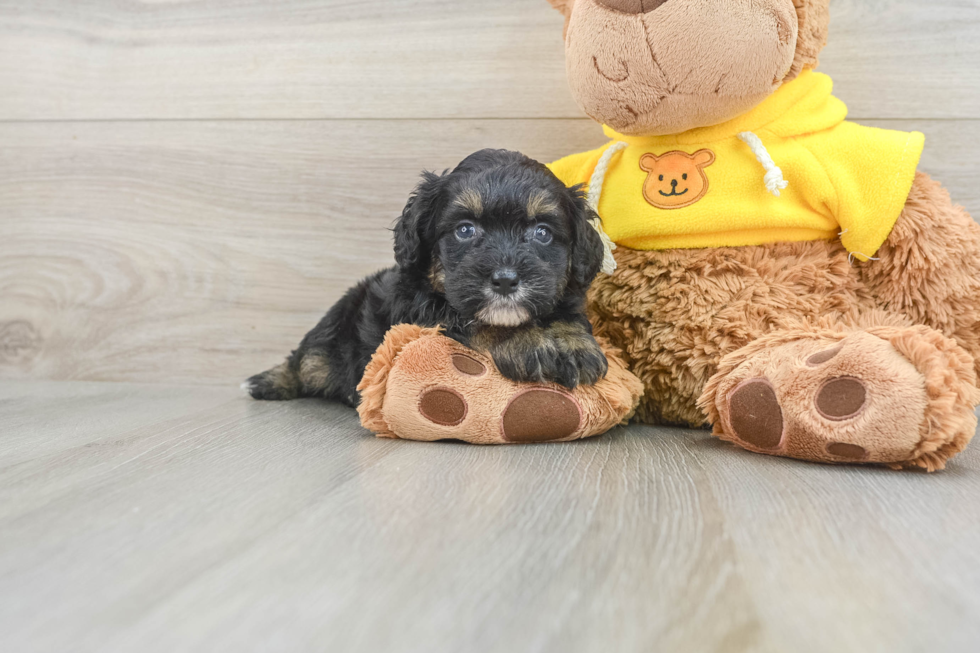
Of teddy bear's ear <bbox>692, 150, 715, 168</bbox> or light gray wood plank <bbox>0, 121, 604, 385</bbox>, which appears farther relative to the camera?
light gray wood plank <bbox>0, 121, 604, 385</bbox>

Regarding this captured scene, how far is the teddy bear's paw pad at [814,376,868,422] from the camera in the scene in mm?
1202

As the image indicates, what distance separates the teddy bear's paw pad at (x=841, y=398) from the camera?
1.20 m

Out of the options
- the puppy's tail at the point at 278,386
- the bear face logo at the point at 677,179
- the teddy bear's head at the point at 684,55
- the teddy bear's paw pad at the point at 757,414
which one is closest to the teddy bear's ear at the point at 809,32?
the teddy bear's head at the point at 684,55

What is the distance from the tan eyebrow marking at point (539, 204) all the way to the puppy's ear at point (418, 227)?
20 cm

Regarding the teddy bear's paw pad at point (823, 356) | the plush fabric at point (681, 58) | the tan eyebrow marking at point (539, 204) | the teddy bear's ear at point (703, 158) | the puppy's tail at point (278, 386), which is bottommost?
the puppy's tail at point (278, 386)

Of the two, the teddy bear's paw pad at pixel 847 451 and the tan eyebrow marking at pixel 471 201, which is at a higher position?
the tan eyebrow marking at pixel 471 201

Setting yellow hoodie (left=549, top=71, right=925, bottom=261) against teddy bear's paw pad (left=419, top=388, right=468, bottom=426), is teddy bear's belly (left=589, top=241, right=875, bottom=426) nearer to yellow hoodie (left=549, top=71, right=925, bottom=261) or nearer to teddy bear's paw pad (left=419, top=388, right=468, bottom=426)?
yellow hoodie (left=549, top=71, right=925, bottom=261)

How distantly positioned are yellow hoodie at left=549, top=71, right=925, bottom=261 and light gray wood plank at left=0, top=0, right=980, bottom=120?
1.74ft

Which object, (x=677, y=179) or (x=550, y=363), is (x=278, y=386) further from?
(x=677, y=179)

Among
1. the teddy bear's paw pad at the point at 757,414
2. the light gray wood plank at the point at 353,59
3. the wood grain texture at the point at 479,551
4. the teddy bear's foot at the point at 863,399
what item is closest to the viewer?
the wood grain texture at the point at 479,551

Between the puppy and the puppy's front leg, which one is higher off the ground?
the puppy

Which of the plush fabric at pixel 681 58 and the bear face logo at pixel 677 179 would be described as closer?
the plush fabric at pixel 681 58

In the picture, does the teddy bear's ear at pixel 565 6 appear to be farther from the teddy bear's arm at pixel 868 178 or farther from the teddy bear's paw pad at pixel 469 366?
the teddy bear's paw pad at pixel 469 366

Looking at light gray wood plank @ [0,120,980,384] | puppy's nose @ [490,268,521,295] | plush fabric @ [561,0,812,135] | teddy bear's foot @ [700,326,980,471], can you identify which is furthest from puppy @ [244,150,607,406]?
light gray wood plank @ [0,120,980,384]
